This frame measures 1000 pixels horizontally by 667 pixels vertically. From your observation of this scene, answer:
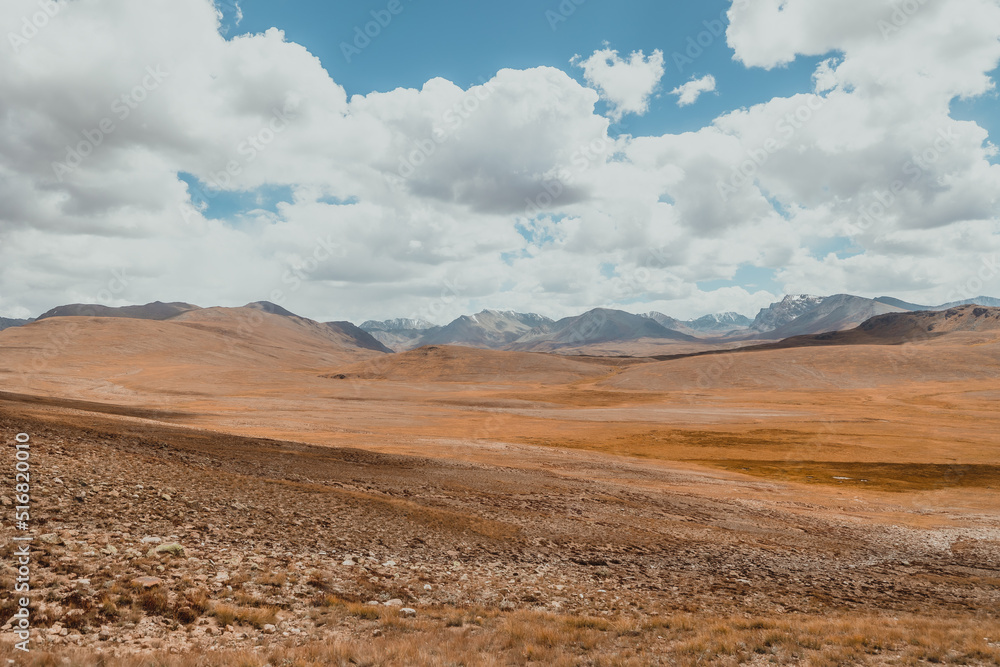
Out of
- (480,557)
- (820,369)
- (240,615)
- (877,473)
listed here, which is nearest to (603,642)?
(480,557)

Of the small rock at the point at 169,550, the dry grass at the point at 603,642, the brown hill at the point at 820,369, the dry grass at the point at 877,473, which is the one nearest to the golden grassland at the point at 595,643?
the dry grass at the point at 603,642

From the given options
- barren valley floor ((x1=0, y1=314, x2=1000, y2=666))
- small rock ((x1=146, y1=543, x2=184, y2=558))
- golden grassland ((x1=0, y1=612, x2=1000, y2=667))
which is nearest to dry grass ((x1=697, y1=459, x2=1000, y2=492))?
barren valley floor ((x1=0, y1=314, x2=1000, y2=666))

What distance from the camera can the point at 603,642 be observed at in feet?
39.3

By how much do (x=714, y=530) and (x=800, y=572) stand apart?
4.82m

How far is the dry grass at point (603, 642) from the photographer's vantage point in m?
Result: 10.2

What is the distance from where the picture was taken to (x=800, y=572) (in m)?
20.4

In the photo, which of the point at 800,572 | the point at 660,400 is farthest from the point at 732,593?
the point at 660,400

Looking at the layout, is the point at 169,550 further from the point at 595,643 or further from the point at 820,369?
the point at 820,369

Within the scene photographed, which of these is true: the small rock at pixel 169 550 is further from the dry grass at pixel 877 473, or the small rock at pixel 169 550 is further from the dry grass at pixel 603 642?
the dry grass at pixel 877 473

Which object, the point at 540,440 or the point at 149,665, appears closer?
the point at 149,665

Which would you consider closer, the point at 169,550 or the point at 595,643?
the point at 595,643

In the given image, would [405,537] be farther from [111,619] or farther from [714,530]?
[714,530]

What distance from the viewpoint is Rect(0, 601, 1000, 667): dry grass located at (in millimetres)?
10242

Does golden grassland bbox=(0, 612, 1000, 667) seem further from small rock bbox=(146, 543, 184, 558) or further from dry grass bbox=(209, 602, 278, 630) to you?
small rock bbox=(146, 543, 184, 558)
